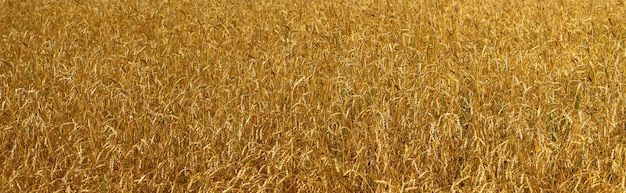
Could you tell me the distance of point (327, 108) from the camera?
416 cm

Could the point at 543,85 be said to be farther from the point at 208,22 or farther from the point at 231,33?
the point at 208,22

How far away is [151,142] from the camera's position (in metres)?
3.52

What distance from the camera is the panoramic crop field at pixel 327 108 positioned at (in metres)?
3.36

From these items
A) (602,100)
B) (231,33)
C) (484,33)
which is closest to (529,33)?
(484,33)

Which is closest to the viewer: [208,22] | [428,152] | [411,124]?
[428,152]

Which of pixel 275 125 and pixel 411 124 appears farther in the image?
pixel 275 125

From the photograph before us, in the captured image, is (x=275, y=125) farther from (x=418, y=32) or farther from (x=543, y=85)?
(x=418, y=32)

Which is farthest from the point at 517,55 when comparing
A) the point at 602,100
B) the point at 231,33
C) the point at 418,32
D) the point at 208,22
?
the point at 208,22

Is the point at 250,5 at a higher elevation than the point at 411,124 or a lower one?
lower

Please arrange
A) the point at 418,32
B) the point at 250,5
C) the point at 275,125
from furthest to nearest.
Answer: the point at 250,5, the point at 418,32, the point at 275,125

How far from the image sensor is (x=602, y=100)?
14.5 ft

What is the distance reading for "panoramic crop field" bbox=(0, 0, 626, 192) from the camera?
336cm

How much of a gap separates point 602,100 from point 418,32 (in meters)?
2.07

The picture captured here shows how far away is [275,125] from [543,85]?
4.26ft
